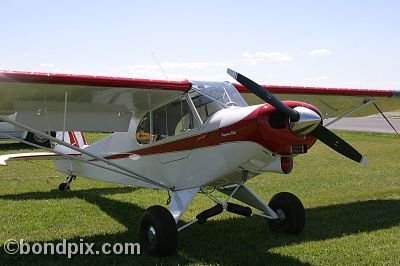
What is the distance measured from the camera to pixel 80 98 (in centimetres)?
707

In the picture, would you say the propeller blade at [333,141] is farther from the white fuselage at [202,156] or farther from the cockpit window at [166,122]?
the cockpit window at [166,122]

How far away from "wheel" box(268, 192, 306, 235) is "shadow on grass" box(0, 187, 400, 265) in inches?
5.6

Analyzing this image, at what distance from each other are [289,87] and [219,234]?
3.02 m

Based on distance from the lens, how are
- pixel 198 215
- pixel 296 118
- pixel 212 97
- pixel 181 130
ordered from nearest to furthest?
pixel 296 118
pixel 198 215
pixel 212 97
pixel 181 130

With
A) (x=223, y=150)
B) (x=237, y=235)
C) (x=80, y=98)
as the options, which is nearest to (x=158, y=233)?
(x=223, y=150)

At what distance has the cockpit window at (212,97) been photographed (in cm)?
625

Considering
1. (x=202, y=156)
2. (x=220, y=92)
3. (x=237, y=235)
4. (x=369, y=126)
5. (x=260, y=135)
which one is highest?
(x=220, y=92)

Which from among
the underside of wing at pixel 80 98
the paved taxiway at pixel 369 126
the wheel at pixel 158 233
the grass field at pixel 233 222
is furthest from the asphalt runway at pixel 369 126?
the wheel at pixel 158 233

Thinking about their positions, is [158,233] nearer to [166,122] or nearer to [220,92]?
[166,122]

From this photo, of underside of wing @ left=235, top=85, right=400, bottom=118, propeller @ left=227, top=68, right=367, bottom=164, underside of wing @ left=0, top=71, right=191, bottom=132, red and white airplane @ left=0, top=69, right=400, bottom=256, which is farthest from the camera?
underside of wing @ left=235, top=85, right=400, bottom=118

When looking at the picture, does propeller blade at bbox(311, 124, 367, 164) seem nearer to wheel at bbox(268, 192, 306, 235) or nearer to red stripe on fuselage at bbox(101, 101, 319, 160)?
red stripe on fuselage at bbox(101, 101, 319, 160)

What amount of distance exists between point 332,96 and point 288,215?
299 centimetres

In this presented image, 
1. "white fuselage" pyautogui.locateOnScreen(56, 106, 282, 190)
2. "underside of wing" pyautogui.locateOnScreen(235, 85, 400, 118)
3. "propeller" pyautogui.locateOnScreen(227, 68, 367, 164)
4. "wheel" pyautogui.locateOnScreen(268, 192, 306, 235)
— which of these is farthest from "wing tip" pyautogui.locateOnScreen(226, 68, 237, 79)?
"wheel" pyautogui.locateOnScreen(268, 192, 306, 235)

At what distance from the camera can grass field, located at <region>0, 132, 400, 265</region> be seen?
5.54 meters
